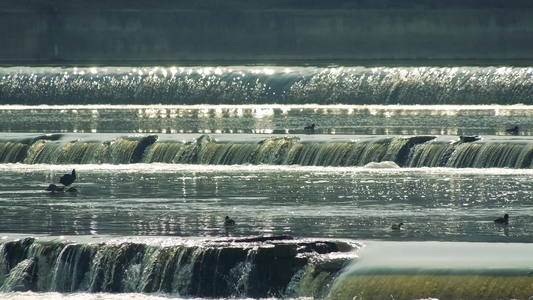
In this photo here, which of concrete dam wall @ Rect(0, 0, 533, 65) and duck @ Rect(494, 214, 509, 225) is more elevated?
concrete dam wall @ Rect(0, 0, 533, 65)

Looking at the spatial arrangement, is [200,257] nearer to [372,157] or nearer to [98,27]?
[372,157]

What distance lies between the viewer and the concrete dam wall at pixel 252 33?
240ft

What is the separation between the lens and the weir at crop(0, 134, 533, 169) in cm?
3756

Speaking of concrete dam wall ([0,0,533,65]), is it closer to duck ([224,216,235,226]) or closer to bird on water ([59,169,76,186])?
bird on water ([59,169,76,186])

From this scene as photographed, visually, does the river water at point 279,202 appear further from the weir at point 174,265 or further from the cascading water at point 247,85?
the cascading water at point 247,85

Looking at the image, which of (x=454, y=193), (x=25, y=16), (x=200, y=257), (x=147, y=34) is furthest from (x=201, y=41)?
(x=200, y=257)

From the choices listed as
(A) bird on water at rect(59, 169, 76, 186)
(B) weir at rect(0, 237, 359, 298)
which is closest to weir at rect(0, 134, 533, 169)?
(A) bird on water at rect(59, 169, 76, 186)

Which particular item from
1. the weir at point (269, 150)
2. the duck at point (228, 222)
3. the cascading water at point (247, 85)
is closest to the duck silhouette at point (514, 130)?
the weir at point (269, 150)

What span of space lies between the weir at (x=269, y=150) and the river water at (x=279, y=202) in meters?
0.05

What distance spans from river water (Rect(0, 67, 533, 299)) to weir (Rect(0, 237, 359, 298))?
0.08ft

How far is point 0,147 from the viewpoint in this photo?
43.9m

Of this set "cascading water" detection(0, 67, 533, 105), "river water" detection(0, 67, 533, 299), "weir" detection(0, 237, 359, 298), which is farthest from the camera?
"cascading water" detection(0, 67, 533, 105)

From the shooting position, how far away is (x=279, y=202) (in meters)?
31.0

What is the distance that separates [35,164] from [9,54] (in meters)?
36.7
